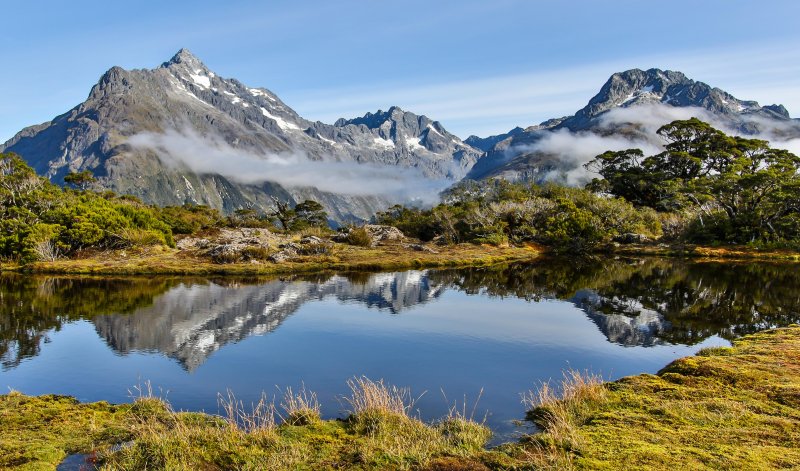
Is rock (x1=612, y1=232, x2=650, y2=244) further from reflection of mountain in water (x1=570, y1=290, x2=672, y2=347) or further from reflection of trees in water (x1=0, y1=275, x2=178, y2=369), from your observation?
reflection of trees in water (x1=0, y1=275, x2=178, y2=369)

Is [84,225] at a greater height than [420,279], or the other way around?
[84,225]

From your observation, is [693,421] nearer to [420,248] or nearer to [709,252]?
[420,248]

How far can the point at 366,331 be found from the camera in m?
33.6

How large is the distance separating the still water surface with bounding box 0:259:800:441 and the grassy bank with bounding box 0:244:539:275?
13.9ft

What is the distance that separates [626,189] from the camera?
112125 mm

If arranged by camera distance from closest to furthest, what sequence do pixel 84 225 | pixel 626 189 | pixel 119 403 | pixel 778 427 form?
pixel 778 427, pixel 119 403, pixel 84 225, pixel 626 189

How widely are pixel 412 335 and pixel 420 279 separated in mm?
25275

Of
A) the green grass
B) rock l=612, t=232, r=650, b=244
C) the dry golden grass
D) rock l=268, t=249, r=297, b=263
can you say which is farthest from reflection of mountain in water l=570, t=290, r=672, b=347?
rock l=612, t=232, r=650, b=244

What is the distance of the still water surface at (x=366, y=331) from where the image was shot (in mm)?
22859

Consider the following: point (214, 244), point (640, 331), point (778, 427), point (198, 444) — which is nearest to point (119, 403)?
point (198, 444)

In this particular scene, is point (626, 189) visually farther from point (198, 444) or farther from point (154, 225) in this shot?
point (198, 444)

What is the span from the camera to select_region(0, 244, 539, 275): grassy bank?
5897 cm

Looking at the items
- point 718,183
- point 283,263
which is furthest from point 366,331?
point 718,183

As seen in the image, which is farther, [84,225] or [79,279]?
[84,225]
